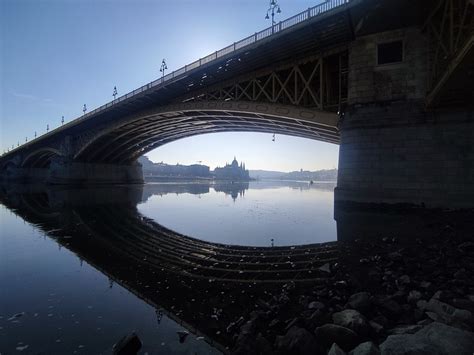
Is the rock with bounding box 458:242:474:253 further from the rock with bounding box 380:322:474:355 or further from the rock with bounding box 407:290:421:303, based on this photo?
the rock with bounding box 380:322:474:355

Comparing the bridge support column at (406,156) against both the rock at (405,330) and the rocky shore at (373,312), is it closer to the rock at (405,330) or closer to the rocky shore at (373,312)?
the rocky shore at (373,312)

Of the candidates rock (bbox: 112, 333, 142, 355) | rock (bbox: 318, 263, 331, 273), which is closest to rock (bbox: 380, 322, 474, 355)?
rock (bbox: 112, 333, 142, 355)

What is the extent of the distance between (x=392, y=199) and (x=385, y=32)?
35.7 ft

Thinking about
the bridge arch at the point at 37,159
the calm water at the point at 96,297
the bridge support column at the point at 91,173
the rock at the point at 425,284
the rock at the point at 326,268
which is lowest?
the calm water at the point at 96,297

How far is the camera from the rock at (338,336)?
11.4ft

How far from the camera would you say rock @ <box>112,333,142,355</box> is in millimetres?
3911

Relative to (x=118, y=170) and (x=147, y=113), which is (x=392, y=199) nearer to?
(x=147, y=113)

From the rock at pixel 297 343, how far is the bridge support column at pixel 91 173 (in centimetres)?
6067

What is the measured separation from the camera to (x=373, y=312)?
4.27m

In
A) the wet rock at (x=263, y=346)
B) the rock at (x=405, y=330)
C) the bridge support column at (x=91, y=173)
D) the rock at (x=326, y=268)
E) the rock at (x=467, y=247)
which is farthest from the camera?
the bridge support column at (x=91, y=173)

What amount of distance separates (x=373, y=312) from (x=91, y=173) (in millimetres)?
63835

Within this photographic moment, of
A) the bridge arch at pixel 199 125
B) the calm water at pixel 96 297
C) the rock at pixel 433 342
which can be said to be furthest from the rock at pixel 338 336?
the bridge arch at pixel 199 125

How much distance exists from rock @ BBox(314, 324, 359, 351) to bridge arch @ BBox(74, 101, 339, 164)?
19250mm

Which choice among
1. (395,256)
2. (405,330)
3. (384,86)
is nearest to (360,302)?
(405,330)
